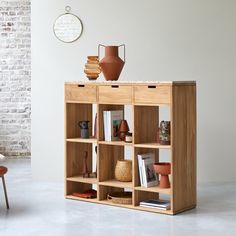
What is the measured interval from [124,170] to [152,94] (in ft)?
2.72

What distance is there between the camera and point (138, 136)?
18.5 feet

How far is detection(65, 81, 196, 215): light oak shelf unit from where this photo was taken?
17.7 feet

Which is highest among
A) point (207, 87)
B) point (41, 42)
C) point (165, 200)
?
point (41, 42)

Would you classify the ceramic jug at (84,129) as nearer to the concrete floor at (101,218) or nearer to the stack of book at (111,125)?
the stack of book at (111,125)

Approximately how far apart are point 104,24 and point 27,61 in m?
2.41

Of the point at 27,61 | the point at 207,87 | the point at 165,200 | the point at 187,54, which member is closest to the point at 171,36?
the point at 187,54

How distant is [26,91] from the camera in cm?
923

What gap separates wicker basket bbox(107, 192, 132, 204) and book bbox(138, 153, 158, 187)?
0.79 feet

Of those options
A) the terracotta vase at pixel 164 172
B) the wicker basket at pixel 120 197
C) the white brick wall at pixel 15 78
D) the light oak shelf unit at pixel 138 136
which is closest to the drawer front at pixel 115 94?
the light oak shelf unit at pixel 138 136

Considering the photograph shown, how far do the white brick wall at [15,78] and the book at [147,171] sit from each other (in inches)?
156

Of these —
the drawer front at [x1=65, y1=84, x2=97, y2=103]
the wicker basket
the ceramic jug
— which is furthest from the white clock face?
the wicker basket

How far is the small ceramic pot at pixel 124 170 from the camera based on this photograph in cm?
578

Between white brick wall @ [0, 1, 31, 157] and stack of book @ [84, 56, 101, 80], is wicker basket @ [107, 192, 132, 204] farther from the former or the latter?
white brick wall @ [0, 1, 31, 157]

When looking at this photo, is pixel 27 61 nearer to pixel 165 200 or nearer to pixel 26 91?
pixel 26 91
